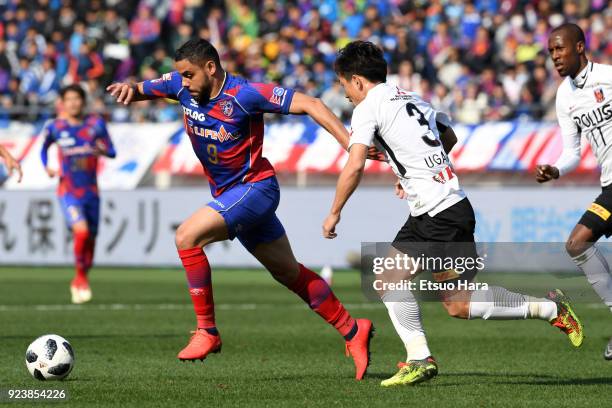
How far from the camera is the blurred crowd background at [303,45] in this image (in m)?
22.3

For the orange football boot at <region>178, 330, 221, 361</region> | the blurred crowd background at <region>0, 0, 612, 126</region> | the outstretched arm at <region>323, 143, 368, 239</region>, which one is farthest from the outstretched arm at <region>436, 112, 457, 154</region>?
the blurred crowd background at <region>0, 0, 612, 126</region>

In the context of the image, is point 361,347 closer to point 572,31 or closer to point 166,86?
point 166,86

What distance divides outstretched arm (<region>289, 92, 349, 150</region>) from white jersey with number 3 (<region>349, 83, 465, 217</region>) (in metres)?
0.24

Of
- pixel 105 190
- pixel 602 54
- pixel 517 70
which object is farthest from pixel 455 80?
pixel 105 190

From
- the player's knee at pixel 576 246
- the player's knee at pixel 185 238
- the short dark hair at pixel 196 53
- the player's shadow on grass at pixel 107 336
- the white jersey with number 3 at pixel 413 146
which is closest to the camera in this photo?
the white jersey with number 3 at pixel 413 146

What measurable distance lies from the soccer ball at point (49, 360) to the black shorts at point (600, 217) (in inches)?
161

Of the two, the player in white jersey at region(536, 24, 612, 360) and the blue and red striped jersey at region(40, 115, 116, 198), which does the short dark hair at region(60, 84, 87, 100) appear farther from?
the player in white jersey at region(536, 24, 612, 360)

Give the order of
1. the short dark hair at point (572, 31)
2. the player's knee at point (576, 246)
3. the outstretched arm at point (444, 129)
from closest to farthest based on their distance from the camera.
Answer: the outstretched arm at point (444, 129) → the short dark hair at point (572, 31) → the player's knee at point (576, 246)

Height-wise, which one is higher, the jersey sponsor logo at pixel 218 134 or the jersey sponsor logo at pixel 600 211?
the jersey sponsor logo at pixel 218 134

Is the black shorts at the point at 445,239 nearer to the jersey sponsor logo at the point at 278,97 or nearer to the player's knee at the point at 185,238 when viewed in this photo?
the jersey sponsor logo at the point at 278,97

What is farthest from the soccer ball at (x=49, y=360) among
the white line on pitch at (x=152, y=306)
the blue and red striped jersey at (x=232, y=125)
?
the white line on pitch at (x=152, y=306)

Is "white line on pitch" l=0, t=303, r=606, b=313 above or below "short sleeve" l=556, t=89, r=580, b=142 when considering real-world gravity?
below

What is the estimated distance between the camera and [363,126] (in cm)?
823

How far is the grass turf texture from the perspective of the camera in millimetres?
8070
